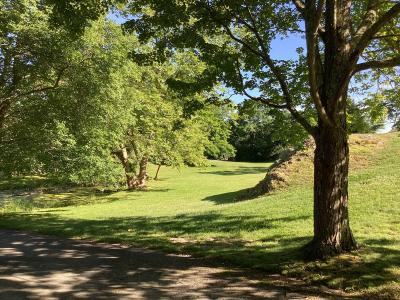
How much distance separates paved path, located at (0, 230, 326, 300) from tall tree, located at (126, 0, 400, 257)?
195 cm

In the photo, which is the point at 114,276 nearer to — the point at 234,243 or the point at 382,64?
the point at 234,243

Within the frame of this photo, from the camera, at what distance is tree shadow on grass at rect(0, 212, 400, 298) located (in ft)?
23.0

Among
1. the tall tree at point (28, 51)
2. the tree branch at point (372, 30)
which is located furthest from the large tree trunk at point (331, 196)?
the tall tree at point (28, 51)

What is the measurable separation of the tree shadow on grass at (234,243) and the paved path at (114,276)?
2.57 ft

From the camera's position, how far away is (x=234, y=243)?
9781 mm

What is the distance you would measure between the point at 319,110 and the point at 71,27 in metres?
5.09

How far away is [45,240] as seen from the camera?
1102 centimetres

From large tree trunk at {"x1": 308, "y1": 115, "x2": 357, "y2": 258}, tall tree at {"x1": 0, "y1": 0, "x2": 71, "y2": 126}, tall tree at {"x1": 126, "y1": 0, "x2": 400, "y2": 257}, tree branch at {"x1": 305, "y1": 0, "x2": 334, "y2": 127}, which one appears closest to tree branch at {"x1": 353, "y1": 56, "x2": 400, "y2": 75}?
tall tree at {"x1": 126, "y1": 0, "x2": 400, "y2": 257}

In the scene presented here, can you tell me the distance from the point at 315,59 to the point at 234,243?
4.40m

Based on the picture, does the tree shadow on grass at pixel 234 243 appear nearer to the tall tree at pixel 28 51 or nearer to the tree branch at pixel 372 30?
the tree branch at pixel 372 30

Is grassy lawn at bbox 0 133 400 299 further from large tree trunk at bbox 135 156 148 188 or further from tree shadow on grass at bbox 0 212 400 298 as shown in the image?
large tree trunk at bbox 135 156 148 188

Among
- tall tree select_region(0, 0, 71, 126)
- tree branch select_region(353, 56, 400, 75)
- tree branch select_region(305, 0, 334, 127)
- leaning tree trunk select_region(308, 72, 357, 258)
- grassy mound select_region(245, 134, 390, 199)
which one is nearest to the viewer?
tree branch select_region(305, 0, 334, 127)

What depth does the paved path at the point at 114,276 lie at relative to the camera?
629cm

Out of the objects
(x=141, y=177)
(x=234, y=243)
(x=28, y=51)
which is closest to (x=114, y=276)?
(x=234, y=243)
